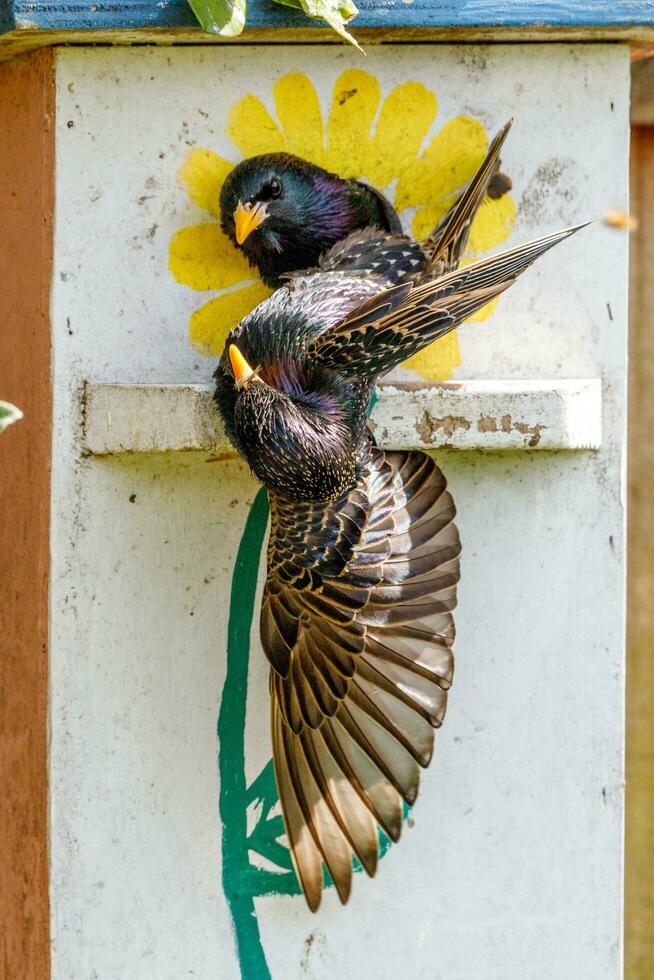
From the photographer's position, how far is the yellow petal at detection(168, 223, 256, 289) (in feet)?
8.93

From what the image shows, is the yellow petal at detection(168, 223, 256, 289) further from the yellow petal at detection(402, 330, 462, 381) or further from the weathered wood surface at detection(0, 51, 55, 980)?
the yellow petal at detection(402, 330, 462, 381)

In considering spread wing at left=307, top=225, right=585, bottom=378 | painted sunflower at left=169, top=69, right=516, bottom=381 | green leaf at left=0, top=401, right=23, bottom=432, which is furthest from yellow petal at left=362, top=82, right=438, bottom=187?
green leaf at left=0, top=401, right=23, bottom=432

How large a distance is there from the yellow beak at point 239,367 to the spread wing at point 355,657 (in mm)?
241

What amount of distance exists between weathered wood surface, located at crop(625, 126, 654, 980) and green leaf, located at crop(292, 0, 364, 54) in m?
1.38

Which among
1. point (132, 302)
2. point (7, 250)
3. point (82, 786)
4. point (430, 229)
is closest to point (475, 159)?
point (430, 229)

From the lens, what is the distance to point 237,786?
277 cm

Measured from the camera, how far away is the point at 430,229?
9.12ft

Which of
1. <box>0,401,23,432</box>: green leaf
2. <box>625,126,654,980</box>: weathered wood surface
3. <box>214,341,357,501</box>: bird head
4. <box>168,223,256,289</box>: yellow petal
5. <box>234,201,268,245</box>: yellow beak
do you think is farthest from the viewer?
<box>625,126,654,980</box>: weathered wood surface

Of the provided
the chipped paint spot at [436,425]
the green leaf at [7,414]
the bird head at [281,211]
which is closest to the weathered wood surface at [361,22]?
the bird head at [281,211]

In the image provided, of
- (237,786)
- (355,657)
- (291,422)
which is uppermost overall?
(291,422)

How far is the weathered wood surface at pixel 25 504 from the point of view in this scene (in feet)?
8.84

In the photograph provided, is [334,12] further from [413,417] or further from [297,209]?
[413,417]

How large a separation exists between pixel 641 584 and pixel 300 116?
1707mm

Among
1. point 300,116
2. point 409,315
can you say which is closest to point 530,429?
point 409,315
